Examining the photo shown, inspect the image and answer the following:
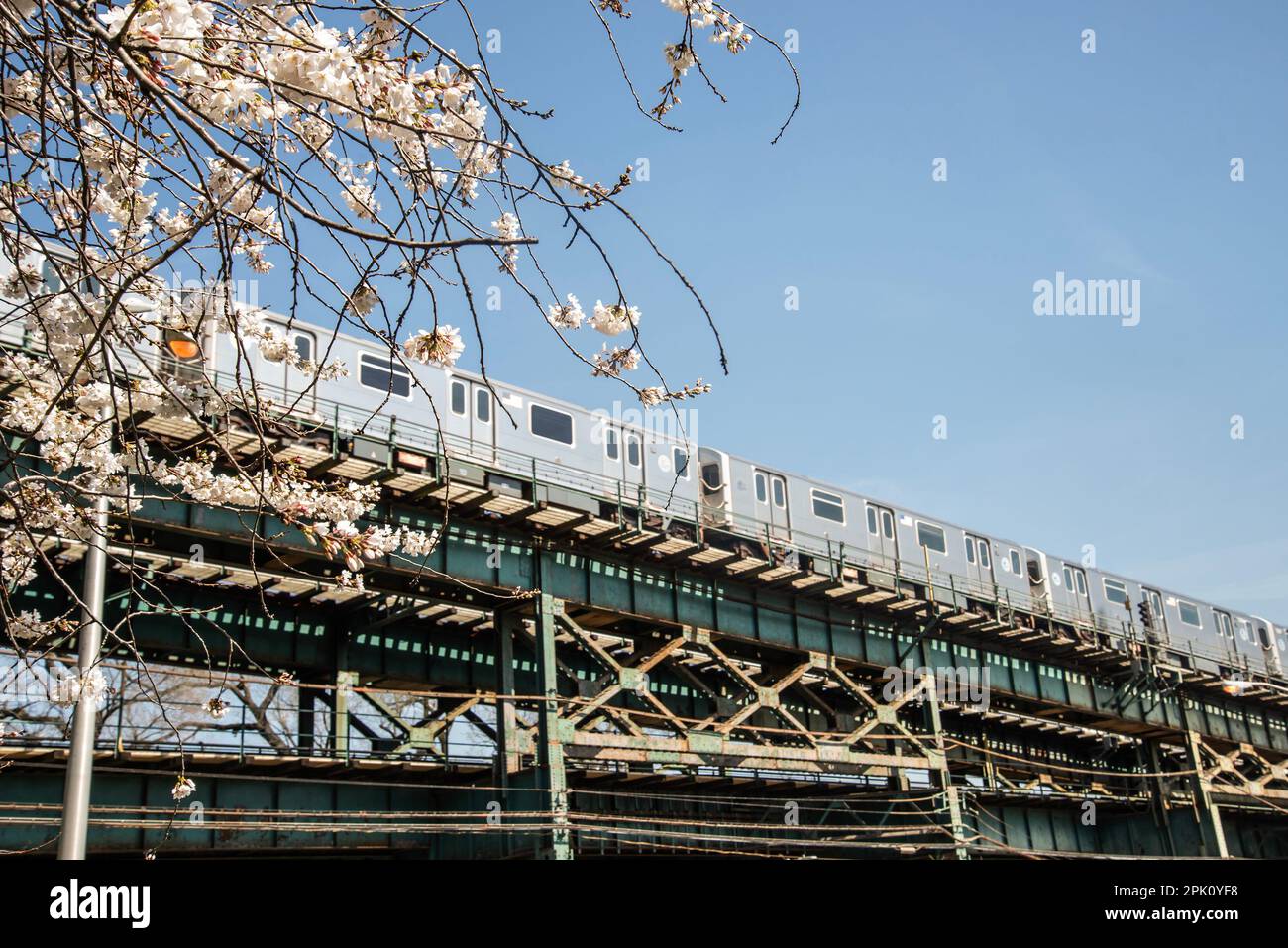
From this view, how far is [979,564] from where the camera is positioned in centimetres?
3994

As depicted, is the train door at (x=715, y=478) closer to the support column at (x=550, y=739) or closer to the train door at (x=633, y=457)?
the train door at (x=633, y=457)

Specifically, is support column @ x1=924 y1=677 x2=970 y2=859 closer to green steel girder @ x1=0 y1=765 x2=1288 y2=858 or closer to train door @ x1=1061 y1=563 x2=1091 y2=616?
green steel girder @ x1=0 y1=765 x2=1288 y2=858

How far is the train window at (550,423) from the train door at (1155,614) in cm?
2604

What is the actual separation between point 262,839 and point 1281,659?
152 ft

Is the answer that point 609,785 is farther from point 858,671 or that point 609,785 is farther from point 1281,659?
point 1281,659

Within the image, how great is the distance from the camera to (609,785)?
1034 inches

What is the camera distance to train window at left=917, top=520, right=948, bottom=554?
37875 millimetres

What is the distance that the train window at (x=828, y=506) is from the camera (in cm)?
3466

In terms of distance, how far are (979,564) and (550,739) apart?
22.2m

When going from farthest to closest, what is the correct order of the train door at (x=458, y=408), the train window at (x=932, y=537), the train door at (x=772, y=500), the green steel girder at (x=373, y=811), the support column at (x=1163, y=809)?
1. the train window at (x=932, y=537)
2. the support column at (x=1163, y=809)
3. the train door at (x=772, y=500)
4. the train door at (x=458, y=408)
5. the green steel girder at (x=373, y=811)

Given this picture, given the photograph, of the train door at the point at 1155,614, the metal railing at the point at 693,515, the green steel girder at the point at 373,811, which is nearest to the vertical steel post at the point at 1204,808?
the metal railing at the point at 693,515

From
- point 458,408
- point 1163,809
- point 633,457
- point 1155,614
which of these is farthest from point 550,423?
point 1155,614

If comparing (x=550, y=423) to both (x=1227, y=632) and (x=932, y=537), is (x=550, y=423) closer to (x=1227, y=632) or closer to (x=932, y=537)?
(x=932, y=537)

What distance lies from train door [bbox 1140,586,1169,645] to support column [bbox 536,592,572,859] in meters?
29.0
